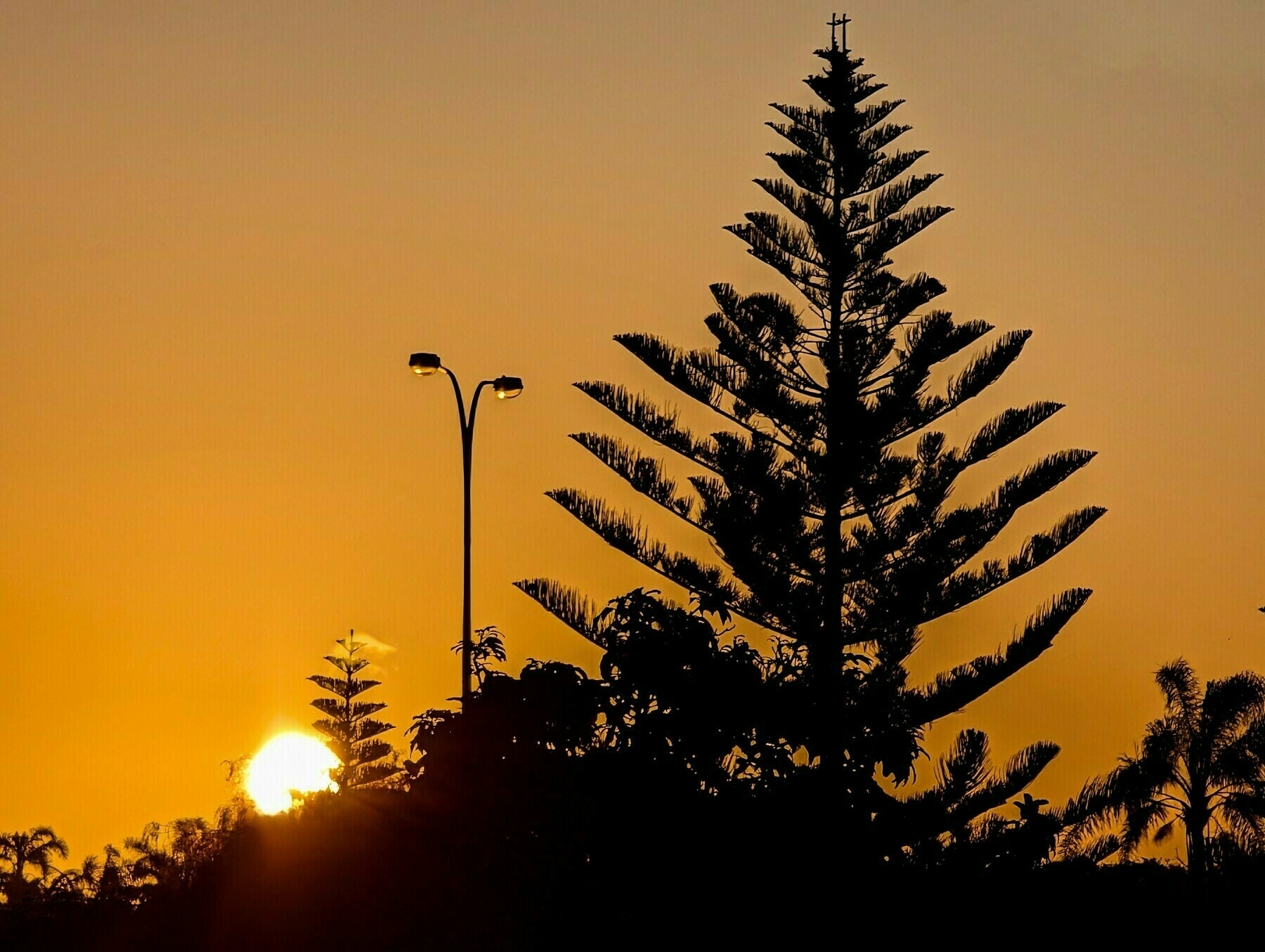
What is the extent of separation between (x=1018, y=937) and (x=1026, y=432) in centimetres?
2106

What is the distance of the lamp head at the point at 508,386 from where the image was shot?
2298cm

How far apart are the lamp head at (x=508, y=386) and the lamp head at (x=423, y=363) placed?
2.38 ft

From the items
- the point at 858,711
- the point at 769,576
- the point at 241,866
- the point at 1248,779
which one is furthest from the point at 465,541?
the point at 1248,779

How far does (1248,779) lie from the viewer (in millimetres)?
39188

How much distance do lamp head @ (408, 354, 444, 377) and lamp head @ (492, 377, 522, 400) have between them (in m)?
0.72

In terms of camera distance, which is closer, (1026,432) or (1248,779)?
(1026,432)

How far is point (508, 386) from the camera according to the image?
23.0m

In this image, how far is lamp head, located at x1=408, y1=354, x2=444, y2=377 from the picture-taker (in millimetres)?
22750

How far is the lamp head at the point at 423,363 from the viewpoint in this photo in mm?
22750

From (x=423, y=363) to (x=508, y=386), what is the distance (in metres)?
0.95

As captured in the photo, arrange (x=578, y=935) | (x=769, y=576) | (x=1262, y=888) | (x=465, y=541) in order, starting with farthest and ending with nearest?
(x=769, y=576) < (x=465, y=541) < (x=1262, y=888) < (x=578, y=935)

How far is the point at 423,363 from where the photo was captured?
22750 mm

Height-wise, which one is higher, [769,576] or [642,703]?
[769,576]

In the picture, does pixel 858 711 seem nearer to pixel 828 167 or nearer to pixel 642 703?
pixel 642 703
